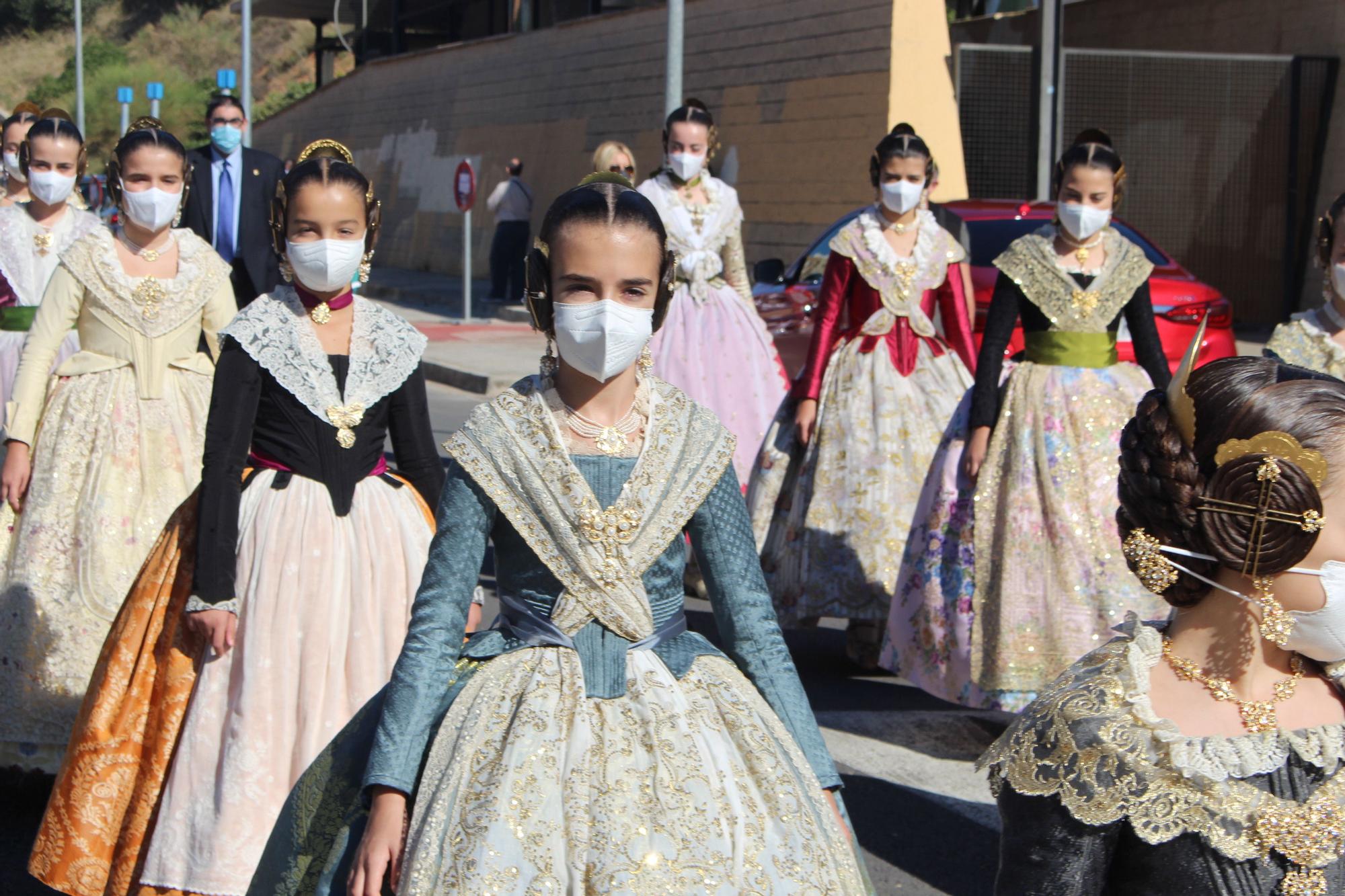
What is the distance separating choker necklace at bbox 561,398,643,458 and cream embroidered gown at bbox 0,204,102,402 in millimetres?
5123

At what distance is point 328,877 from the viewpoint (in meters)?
2.72

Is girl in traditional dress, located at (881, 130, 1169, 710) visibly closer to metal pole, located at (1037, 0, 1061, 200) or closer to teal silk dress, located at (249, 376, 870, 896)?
teal silk dress, located at (249, 376, 870, 896)

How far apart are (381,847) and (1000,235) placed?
365 inches

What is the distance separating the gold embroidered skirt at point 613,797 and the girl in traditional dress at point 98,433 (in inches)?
119

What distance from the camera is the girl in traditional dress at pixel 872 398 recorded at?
716 centimetres

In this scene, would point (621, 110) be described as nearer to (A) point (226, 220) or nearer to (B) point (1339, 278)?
(A) point (226, 220)

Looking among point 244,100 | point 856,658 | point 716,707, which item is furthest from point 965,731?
point 244,100

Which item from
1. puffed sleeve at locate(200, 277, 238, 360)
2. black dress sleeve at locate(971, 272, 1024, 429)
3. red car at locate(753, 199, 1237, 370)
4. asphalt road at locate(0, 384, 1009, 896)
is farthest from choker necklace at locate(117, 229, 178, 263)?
red car at locate(753, 199, 1237, 370)

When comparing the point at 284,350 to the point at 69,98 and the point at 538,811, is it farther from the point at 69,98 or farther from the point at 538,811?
the point at 69,98

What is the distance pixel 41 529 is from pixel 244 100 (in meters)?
22.6

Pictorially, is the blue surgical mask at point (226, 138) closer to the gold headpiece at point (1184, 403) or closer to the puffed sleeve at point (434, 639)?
the puffed sleeve at point (434, 639)

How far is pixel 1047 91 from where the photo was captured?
15539mm

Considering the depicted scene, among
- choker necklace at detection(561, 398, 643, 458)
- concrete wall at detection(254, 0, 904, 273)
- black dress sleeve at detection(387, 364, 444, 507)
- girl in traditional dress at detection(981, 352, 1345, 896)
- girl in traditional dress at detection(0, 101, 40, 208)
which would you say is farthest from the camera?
concrete wall at detection(254, 0, 904, 273)

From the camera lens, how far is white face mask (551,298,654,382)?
9.41 feet
